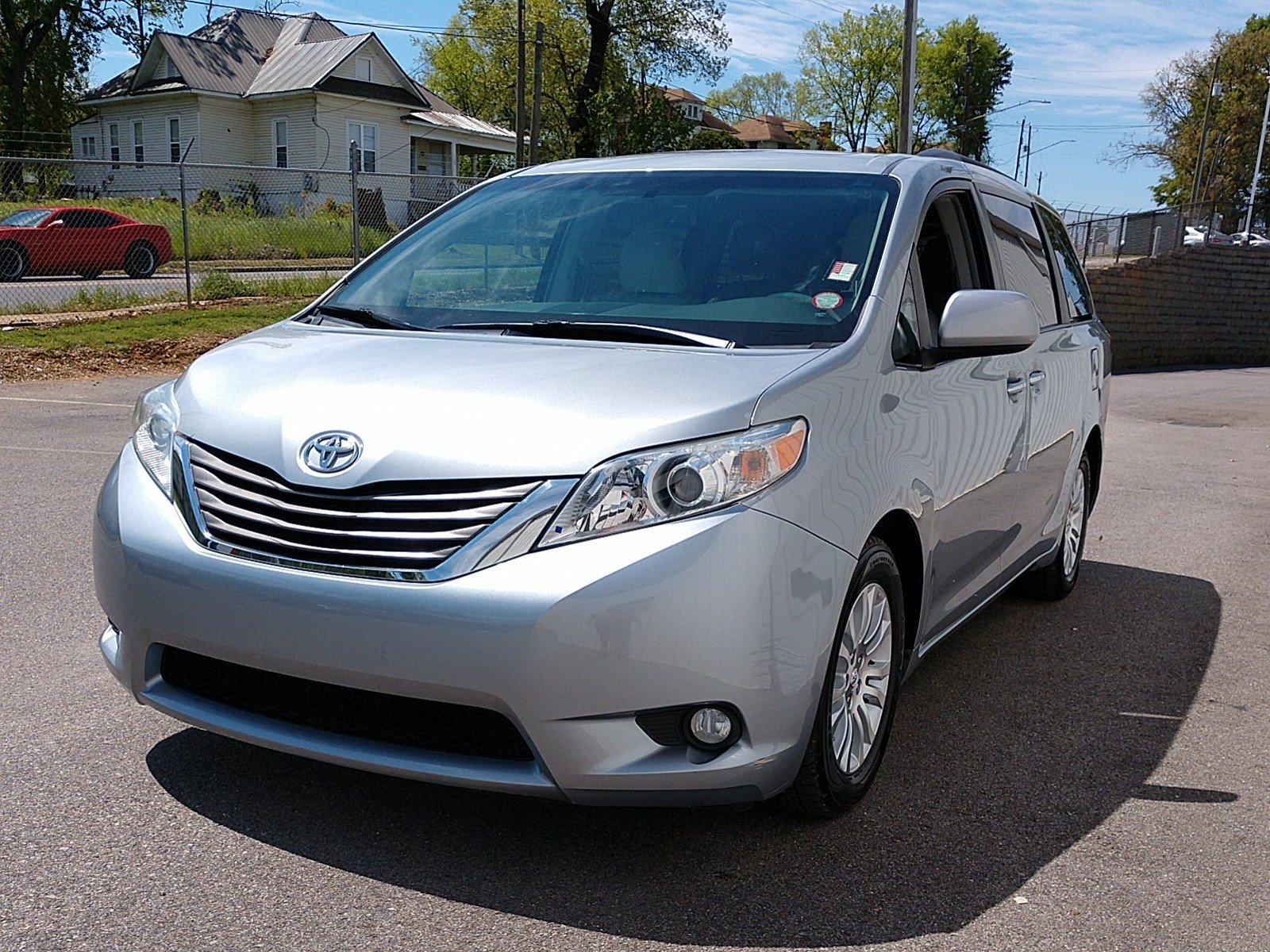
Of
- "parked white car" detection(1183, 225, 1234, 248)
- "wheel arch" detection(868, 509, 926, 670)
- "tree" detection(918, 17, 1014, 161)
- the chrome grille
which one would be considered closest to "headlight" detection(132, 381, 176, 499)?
the chrome grille

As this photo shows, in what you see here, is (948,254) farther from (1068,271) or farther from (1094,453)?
(1094,453)

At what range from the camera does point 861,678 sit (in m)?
3.55

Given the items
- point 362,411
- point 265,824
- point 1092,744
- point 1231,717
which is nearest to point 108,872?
point 265,824

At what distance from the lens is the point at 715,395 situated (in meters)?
3.11

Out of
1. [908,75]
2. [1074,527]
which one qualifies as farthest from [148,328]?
[908,75]

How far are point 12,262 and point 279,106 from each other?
27.0m

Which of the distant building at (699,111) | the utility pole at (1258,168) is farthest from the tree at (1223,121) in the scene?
the distant building at (699,111)

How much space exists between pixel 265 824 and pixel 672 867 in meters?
1.04

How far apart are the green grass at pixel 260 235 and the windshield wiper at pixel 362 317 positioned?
20348 mm

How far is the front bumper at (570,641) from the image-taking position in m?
2.81

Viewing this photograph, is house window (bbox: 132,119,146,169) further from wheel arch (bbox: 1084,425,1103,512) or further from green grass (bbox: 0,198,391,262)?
wheel arch (bbox: 1084,425,1103,512)

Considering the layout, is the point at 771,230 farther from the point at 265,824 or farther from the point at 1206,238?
the point at 1206,238

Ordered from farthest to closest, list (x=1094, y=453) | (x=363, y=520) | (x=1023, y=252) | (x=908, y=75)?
(x=908, y=75) < (x=1094, y=453) < (x=1023, y=252) < (x=363, y=520)

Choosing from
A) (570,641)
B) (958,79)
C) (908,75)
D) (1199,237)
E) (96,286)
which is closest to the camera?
(570,641)
